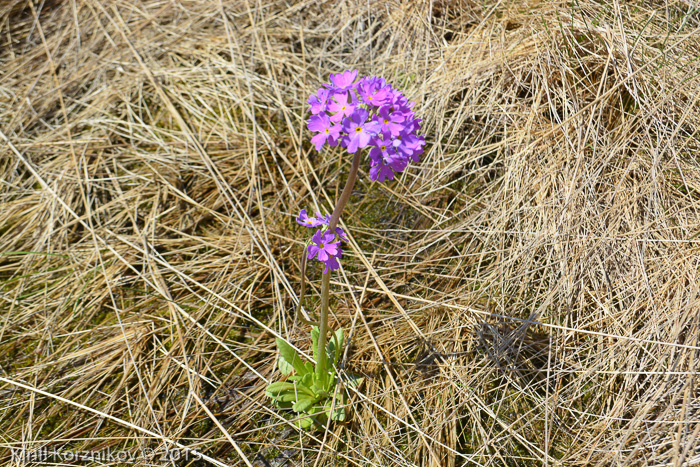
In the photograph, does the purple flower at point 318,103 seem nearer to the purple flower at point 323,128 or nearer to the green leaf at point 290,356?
the purple flower at point 323,128

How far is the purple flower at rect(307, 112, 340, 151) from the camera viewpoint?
1.60m

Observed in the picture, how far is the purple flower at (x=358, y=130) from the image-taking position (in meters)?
1.51

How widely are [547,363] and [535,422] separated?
0.28 m

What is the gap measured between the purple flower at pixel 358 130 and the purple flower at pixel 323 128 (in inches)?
2.3

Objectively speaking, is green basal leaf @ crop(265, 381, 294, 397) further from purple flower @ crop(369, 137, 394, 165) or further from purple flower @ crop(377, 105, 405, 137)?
purple flower @ crop(377, 105, 405, 137)

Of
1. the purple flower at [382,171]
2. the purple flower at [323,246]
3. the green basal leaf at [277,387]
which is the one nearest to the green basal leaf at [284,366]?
the green basal leaf at [277,387]

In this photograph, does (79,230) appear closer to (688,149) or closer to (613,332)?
(613,332)

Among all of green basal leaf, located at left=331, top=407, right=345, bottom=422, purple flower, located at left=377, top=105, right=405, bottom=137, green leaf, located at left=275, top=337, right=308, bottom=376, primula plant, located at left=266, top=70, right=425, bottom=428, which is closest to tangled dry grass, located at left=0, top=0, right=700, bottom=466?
green basal leaf, located at left=331, top=407, right=345, bottom=422

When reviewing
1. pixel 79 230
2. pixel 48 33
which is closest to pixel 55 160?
pixel 79 230

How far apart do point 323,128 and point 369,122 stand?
0.56 feet

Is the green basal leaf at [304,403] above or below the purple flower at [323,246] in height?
below

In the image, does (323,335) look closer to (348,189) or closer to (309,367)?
(309,367)

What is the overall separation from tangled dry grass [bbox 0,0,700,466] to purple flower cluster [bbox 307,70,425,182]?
3.41 ft

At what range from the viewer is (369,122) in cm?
155
